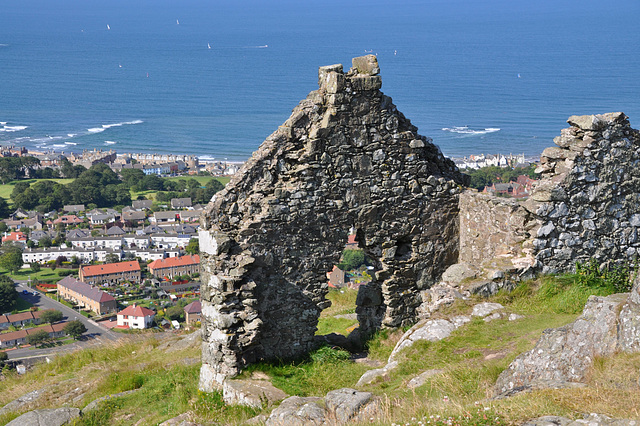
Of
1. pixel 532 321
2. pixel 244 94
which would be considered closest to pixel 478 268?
pixel 532 321

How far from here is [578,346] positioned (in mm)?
7547

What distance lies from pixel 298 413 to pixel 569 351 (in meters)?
3.30

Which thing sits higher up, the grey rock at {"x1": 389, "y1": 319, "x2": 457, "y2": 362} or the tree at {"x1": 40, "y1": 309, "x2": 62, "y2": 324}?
the grey rock at {"x1": 389, "y1": 319, "x2": 457, "y2": 362}

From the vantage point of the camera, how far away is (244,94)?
147375mm

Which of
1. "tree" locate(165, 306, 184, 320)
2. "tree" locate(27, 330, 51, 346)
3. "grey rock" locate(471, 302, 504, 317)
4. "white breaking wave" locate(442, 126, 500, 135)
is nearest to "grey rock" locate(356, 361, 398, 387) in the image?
"grey rock" locate(471, 302, 504, 317)

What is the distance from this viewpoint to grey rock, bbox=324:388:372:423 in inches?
302

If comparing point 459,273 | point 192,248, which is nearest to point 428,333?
point 459,273

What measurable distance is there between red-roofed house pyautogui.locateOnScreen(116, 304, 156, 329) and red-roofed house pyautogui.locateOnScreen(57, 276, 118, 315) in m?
3.81

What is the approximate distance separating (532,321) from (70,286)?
52.7m

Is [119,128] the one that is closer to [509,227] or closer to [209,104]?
[209,104]

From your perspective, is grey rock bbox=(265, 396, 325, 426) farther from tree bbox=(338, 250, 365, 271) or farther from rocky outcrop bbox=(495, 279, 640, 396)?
tree bbox=(338, 250, 365, 271)

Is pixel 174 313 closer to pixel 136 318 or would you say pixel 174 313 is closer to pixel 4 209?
pixel 136 318

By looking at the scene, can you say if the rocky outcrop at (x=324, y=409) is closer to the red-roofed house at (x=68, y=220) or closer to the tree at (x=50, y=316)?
the tree at (x=50, y=316)

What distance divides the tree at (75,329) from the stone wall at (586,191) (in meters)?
37.0
